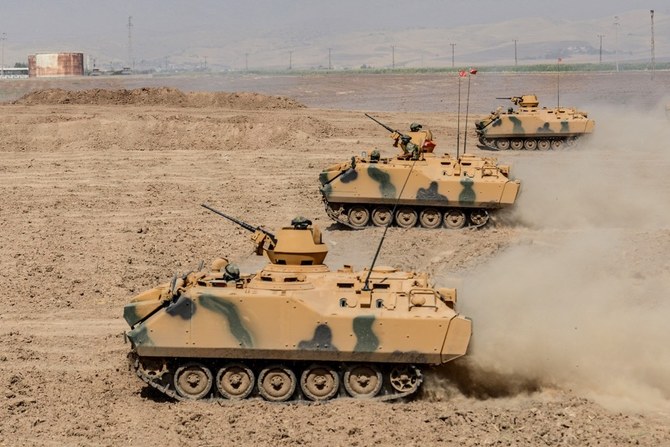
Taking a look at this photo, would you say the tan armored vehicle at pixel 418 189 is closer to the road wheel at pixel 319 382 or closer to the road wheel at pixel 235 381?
the road wheel at pixel 319 382

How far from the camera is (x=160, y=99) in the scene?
65875 mm

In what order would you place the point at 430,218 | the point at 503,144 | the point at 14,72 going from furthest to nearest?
the point at 14,72, the point at 503,144, the point at 430,218

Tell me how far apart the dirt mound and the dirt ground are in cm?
1356

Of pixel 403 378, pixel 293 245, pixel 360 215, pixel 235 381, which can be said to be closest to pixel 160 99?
pixel 360 215

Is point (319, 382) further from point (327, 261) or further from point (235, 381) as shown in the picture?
point (327, 261)

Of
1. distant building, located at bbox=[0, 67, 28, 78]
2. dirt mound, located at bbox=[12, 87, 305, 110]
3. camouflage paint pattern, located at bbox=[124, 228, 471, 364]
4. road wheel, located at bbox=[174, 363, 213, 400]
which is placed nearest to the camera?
camouflage paint pattern, located at bbox=[124, 228, 471, 364]

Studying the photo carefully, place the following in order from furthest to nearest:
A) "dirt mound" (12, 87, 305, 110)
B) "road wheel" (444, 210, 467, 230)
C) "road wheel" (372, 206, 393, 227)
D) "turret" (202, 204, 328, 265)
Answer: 1. "dirt mound" (12, 87, 305, 110)
2. "road wheel" (372, 206, 393, 227)
3. "road wheel" (444, 210, 467, 230)
4. "turret" (202, 204, 328, 265)

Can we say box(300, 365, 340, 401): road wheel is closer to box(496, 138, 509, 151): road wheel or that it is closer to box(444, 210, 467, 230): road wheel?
box(444, 210, 467, 230): road wheel

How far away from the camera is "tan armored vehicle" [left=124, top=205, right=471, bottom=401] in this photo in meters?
15.9

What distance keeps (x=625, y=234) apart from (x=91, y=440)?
16.2 meters

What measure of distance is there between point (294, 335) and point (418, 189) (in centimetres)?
1390

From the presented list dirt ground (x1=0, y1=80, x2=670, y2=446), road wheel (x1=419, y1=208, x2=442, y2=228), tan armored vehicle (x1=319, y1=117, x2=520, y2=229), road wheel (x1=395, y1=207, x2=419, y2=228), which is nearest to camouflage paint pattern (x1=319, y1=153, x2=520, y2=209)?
tan armored vehicle (x1=319, y1=117, x2=520, y2=229)

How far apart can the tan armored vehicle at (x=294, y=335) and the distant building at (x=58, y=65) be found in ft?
446

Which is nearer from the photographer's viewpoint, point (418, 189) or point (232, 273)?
point (232, 273)
